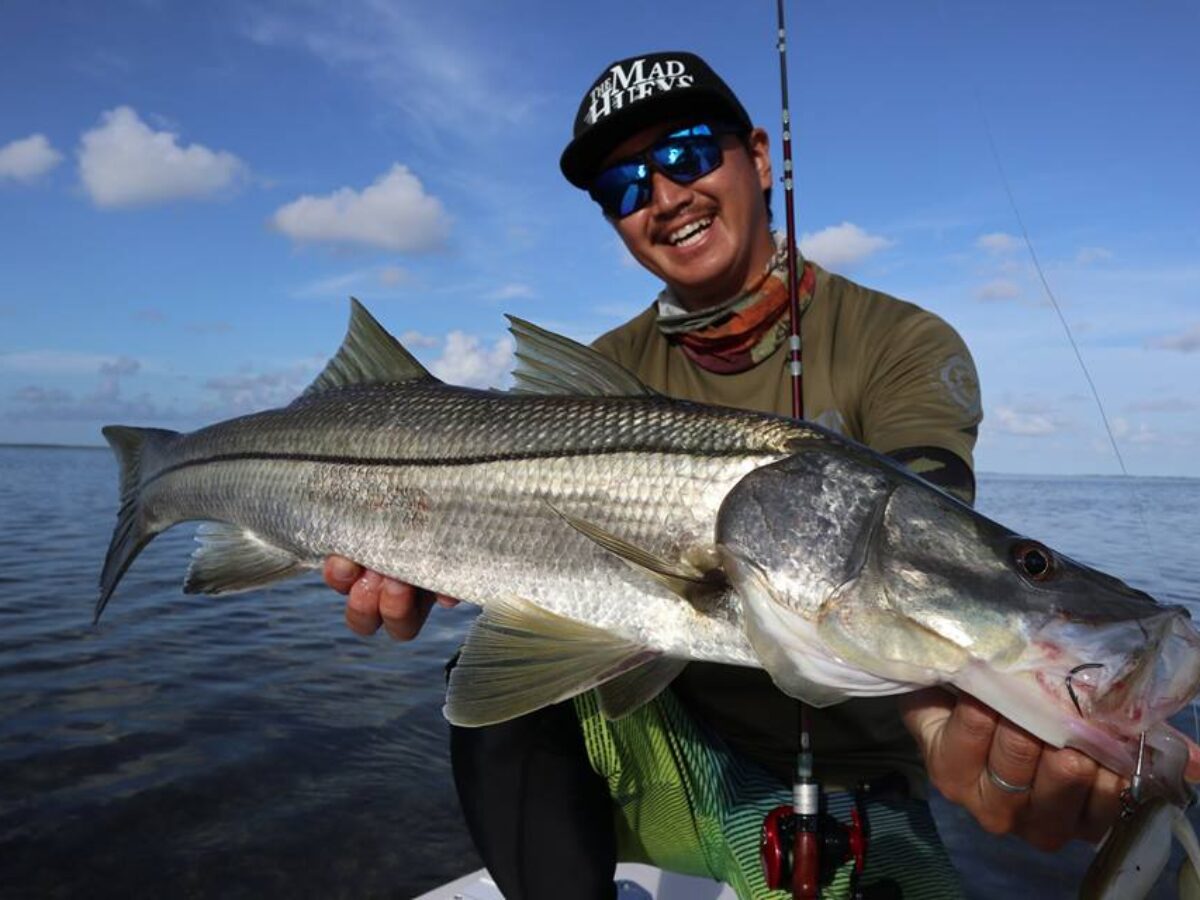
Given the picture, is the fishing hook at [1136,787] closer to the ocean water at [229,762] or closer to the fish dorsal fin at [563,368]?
the fish dorsal fin at [563,368]

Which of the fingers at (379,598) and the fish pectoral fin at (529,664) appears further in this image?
the fingers at (379,598)

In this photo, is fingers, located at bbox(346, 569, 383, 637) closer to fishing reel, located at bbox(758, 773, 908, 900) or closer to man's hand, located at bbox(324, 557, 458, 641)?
man's hand, located at bbox(324, 557, 458, 641)

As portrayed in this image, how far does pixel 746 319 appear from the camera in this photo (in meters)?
3.74

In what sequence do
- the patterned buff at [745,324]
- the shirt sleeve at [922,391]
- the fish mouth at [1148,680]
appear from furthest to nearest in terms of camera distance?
the patterned buff at [745,324] → the shirt sleeve at [922,391] → the fish mouth at [1148,680]

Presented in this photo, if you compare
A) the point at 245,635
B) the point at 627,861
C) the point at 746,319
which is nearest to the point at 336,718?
the point at 245,635

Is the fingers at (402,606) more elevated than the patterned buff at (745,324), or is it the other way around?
the patterned buff at (745,324)

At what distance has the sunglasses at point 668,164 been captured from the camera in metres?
3.83

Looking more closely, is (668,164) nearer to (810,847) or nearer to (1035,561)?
(1035,561)

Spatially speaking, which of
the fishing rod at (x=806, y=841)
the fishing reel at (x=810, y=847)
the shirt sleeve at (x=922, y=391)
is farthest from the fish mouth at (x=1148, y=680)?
the fishing reel at (x=810, y=847)

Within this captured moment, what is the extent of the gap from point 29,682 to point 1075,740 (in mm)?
8954

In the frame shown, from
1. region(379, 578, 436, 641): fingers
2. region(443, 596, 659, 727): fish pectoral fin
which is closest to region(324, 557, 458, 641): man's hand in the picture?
region(379, 578, 436, 641): fingers

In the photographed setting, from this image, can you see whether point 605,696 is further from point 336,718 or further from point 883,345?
point 336,718

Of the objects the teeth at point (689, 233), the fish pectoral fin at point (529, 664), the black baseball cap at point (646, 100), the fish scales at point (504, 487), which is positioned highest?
the black baseball cap at point (646, 100)

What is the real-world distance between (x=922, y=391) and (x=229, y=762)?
19.1ft
